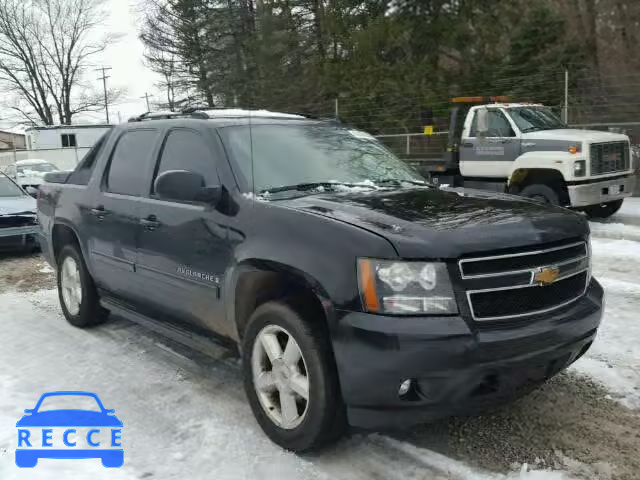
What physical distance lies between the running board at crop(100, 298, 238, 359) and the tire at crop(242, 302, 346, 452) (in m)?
0.38

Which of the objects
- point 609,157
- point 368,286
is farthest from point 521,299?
point 609,157

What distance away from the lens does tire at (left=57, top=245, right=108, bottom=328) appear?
548 cm

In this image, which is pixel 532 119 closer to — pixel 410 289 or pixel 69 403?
pixel 410 289

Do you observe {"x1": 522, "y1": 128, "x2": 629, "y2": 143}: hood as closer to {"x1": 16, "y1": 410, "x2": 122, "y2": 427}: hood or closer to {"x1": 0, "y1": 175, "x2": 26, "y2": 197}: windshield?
{"x1": 0, "y1": 175, "x2": 26, "y2": 197}: windshield

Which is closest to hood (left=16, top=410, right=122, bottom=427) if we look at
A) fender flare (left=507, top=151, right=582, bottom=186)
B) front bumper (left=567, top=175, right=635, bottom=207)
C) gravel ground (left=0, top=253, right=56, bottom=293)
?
gravel ground (left=0, top=253, right=56, bottom=293)

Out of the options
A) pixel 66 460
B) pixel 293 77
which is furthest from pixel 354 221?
pixel 293 77

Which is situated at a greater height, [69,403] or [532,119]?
[532,119]

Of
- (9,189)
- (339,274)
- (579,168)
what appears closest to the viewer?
(339,274)

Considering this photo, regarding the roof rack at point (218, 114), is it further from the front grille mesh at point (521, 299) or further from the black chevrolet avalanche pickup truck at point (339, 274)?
the front grille mesh at point (521, 299)

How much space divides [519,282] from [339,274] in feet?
2.85

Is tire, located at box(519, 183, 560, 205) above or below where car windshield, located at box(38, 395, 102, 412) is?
above

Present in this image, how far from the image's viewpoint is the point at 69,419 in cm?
382

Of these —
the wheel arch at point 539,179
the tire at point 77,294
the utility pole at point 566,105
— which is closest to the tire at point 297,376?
the tire at point 77,294

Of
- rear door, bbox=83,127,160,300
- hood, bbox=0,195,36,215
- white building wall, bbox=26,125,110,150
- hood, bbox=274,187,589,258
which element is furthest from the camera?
white building wall, bbox=26,125,110,150
